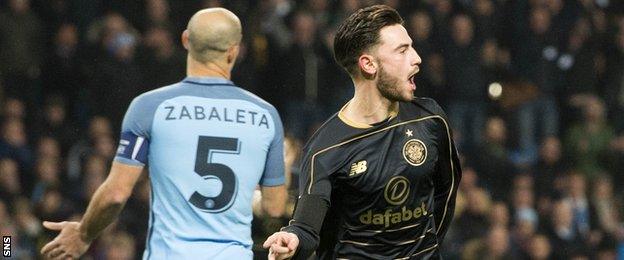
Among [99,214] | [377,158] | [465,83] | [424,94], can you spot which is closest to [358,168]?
[377,158]

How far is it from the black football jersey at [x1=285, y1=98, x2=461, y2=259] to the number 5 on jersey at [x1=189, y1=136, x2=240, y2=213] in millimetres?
520

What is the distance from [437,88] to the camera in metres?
14.2

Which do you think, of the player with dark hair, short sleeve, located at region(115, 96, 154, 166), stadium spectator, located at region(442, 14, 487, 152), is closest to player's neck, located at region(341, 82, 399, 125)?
the player with dark hair

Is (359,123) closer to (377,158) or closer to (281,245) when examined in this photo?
(377,158)

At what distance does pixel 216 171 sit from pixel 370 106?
2.51 ft

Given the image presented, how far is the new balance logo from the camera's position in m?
5.20

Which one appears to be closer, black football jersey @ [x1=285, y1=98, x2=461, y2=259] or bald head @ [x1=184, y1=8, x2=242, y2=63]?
black football jersey @ [x1=285, y1=98, x2=461, y2=259]

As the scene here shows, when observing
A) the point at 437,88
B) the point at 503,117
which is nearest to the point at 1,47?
the point at 437,88

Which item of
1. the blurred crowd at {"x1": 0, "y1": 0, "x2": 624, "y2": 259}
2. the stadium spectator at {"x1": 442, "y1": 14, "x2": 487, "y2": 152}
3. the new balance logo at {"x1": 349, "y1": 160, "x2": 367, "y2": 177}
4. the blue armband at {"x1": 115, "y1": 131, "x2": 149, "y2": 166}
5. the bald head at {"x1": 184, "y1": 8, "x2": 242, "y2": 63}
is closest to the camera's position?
the new balance logo at {"x1": 349, "y1": 160, "x2": 367, "y2": 177}

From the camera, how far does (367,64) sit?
526 centimetres

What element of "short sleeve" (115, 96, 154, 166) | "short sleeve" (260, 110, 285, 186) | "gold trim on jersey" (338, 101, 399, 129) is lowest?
"short sleeve" (260, 110, 285, 186)

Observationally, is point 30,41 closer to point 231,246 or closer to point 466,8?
point 466,8

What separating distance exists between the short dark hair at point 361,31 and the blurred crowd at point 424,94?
6.53m

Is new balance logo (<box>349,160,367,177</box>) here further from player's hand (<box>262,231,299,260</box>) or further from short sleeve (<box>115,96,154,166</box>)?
short sleeve (<box>115,96,154,166</box>)
